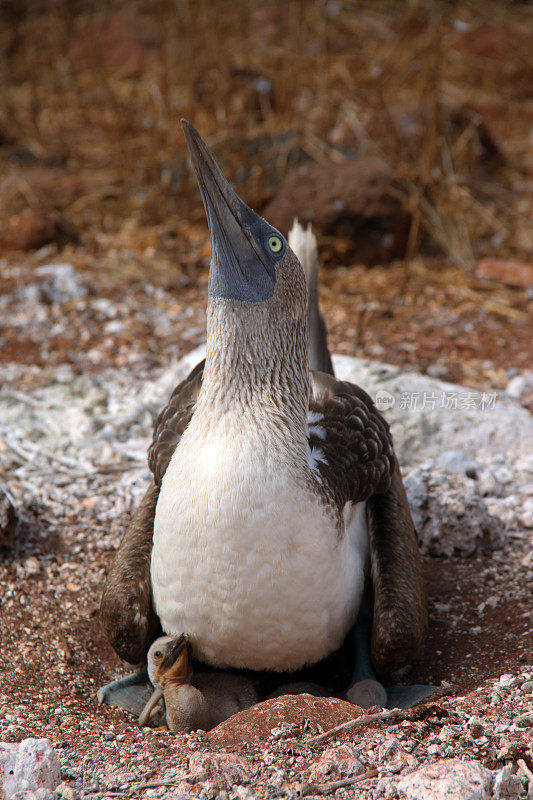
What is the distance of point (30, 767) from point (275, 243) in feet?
6.16

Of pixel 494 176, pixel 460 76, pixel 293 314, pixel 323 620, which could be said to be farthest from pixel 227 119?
pixel 323 620

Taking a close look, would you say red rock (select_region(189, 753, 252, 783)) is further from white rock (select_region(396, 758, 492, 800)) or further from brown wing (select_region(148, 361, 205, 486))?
brown wing (select_region(148, 361, 205, 486))

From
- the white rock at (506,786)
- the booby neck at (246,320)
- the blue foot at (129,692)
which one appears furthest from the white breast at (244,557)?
the white rock at (506,786)

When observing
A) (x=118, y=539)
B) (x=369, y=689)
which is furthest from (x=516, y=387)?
(x=369, y=689)

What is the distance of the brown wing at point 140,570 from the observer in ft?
11.3

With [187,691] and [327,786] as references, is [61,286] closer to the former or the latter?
[187,691]

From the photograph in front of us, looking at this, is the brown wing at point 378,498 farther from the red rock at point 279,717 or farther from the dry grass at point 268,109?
the dry grass at point 268,109

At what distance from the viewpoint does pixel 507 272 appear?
24.3ft

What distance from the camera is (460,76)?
1155 centimetres

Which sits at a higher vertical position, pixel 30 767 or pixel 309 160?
pixel 309 160

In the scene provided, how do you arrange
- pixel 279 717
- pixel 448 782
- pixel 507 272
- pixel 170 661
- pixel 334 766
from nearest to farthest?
pixel 448 782
pixel 334 766
pixel 279 717
pixel 170 661
pixel 507 272

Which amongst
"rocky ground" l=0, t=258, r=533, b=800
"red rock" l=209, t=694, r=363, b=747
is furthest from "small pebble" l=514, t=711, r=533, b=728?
"red rock" l=209, t=694, r=363, b=747

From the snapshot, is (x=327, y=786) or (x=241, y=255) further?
(x=241, y=255)

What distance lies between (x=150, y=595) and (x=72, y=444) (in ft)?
6.34
